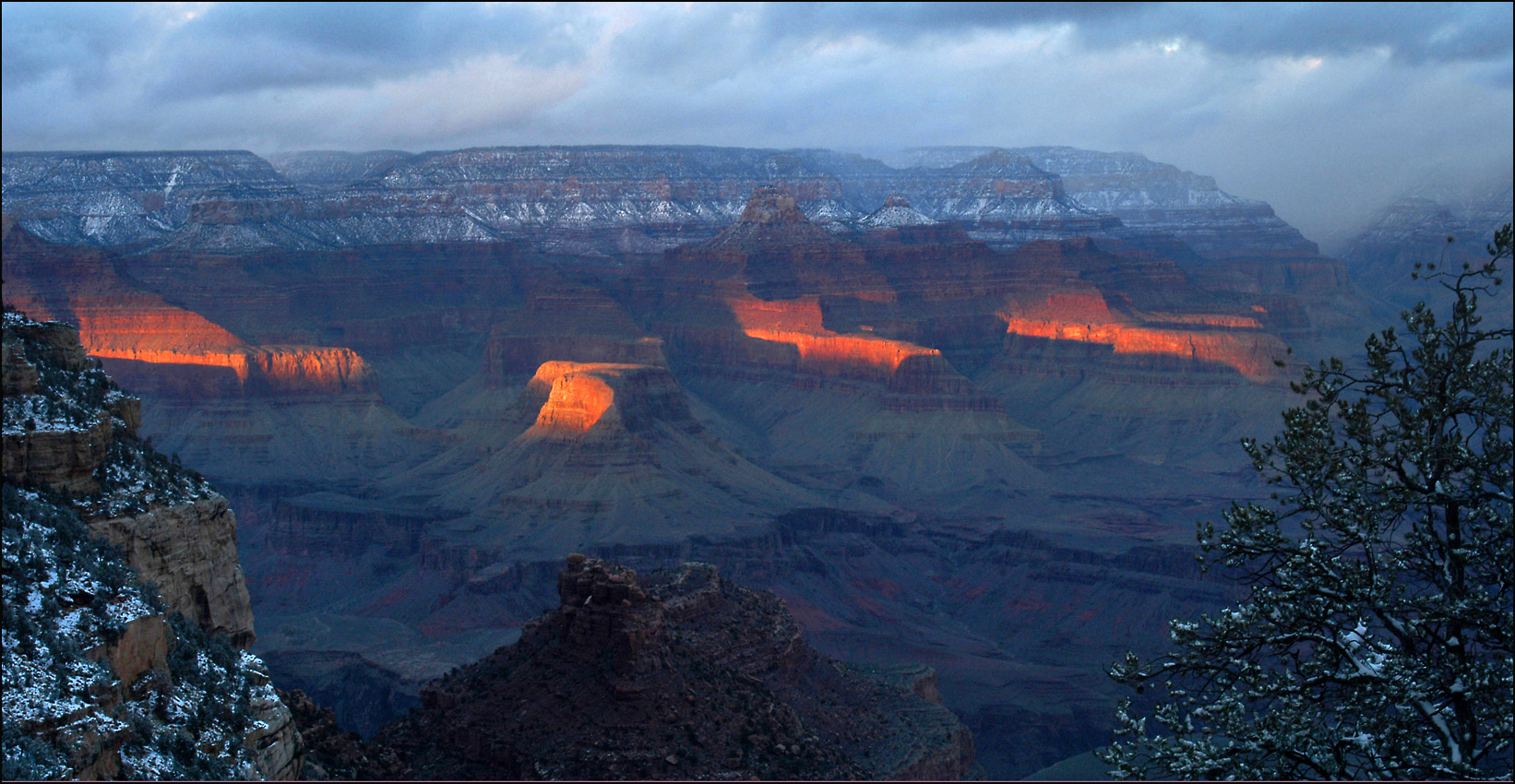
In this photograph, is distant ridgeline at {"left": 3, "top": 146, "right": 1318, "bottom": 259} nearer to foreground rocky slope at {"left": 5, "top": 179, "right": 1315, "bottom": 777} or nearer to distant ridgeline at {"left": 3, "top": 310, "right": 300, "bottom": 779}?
foreground rocky slope at {"left": 5, "top": 179, "right": 1315, "bottom": 777}

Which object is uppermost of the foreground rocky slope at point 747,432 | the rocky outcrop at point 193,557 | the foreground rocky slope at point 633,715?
the rocky outcrop at point 193,557

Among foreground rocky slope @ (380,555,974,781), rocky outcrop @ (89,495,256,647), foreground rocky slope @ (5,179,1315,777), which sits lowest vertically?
foreground rocky slope @ (5,179,1315,777)

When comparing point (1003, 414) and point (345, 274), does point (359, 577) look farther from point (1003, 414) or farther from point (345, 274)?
point (345, 274)

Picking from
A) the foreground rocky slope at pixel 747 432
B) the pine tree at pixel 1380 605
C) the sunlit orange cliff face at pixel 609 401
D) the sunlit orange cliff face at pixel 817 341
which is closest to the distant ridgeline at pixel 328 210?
the foreground rocky slope at pixel 747 432

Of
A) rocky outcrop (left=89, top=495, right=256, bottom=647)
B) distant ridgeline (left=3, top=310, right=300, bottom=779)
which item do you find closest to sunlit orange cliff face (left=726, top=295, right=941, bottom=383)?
rocky outcrop (left=89, top=495, right=256, bottom=647)

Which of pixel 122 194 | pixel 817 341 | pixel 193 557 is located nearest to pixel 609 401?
pixel 817 341

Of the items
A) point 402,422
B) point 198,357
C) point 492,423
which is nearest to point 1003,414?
point 492,423

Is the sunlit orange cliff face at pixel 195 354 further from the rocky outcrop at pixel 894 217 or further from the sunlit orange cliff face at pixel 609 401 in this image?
the rocky outcrop at pixel 894 217
